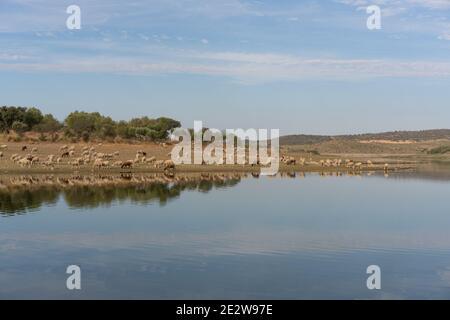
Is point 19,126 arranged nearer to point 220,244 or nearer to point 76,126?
point 76,126

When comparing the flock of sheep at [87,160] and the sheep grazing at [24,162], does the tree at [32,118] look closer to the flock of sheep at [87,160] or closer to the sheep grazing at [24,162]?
the flock of sheep at [87,160]

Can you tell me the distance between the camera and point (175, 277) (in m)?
11.9

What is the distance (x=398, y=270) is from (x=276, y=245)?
3362 millimetres

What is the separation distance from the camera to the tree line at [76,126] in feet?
209

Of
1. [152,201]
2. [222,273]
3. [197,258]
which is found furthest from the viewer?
[152,201]

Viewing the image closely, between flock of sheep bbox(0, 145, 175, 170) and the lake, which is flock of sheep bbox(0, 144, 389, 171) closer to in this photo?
flock of sheep bbox(0, 145, 175, 170)

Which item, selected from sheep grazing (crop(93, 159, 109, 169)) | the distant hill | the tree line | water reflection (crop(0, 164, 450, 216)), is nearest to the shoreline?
sheep grazing (crop(93, 159, 109, 169))

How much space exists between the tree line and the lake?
35.7 metres

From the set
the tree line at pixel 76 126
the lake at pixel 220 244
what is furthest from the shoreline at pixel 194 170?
the tree line at pixel 76 126

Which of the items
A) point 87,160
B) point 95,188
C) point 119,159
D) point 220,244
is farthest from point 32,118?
point 220,244

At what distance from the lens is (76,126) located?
66312mm

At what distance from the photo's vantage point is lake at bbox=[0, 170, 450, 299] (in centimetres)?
1129
